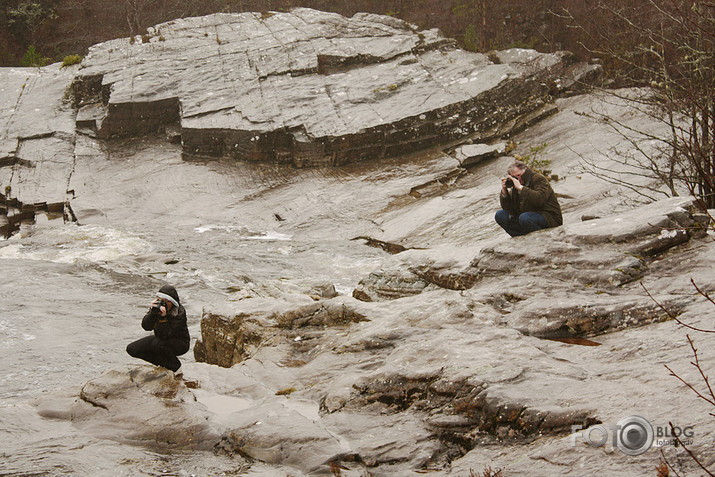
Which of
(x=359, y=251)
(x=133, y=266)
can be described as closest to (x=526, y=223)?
(x=359, y=251)

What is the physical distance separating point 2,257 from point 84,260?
1947mm

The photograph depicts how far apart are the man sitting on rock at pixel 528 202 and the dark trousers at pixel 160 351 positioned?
4.66 m

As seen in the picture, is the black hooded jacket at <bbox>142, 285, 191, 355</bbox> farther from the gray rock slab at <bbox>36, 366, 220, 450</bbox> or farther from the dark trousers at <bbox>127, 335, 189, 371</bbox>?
the gray rock slab at <bbox>36, 366, 220, 450</bbox>

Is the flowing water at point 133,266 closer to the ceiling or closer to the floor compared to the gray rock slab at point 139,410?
closer to the floor

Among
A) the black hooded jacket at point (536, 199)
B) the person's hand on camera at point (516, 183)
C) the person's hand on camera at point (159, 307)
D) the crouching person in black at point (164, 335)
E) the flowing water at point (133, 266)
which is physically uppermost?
the person's hand on camera at point (516, 183)

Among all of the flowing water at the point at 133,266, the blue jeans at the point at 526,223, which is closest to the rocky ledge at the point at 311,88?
the flowing water at the point at 133,266

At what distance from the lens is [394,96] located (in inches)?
715

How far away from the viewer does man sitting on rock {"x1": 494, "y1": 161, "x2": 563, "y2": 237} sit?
786cm

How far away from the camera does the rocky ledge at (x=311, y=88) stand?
56.4 feet

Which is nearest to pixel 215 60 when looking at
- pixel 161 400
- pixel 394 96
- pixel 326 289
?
pixel 394 96

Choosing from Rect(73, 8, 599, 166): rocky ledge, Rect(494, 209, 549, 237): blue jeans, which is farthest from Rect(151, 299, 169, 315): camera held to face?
Rect(73, 8, 599, 166): rocky ledge

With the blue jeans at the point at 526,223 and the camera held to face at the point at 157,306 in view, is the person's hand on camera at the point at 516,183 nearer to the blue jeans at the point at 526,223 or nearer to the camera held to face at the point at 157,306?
the blue jeans at the point at 526,223

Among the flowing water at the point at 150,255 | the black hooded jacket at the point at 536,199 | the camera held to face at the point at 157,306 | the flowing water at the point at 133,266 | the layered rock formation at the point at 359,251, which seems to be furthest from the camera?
the black hooded jacket at the point at 536,199

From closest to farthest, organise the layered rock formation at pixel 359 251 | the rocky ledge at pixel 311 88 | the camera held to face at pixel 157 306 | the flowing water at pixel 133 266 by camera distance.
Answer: the layered rock formation at pixel 359 251
the flowing water at pixel 133 266
the camera held to face at pixel 157 306
the rocky ledge at pixel 311 88
